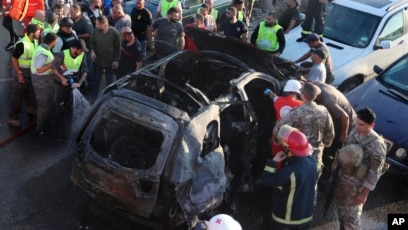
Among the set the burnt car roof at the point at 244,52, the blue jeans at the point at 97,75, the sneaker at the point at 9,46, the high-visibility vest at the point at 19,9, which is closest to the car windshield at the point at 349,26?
the burnt car roof at the point at 244,52

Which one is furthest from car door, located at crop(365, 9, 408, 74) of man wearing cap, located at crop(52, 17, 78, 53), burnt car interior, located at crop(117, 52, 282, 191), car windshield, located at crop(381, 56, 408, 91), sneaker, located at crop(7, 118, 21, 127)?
sneaker, located at crop(7, 118, 21, 127)

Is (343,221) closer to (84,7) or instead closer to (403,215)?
(403,215)

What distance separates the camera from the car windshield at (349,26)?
8742 mm

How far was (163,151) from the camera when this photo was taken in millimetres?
4777

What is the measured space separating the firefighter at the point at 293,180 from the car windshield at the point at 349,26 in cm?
477

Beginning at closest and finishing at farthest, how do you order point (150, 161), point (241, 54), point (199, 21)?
point (150, 161) < point (241, 54) < point (199, 21)

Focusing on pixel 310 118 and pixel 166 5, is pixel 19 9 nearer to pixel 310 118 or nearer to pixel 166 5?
pixel 166 5

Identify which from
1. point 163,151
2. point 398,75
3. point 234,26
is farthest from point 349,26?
point 163,151

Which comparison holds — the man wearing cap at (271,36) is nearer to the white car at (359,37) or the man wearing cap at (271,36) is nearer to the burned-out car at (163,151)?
the white car at (359,37)

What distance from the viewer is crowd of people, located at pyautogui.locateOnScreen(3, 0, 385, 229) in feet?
15.4

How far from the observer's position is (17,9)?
936cm

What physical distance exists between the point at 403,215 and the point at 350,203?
151 centimetres

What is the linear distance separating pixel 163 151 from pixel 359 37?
5476 mm

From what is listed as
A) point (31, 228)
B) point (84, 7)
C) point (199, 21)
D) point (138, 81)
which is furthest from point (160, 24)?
point (31, 228)
